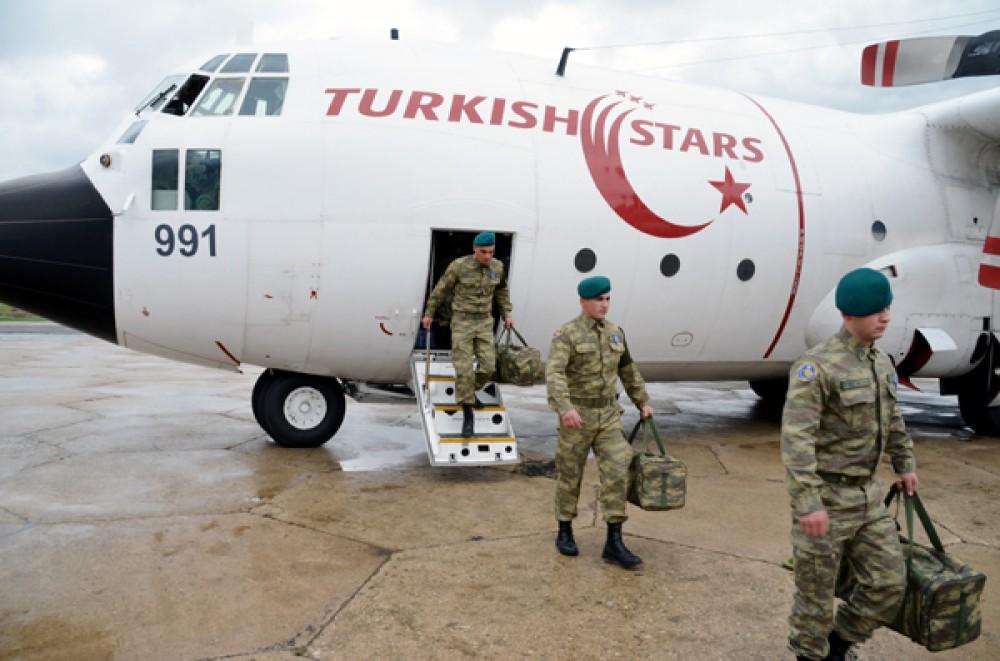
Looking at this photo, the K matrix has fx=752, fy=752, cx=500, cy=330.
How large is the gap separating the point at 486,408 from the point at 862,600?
4272 mm

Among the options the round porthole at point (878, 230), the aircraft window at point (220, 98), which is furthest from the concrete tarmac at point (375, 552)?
the aircraft window at point (220, 98)

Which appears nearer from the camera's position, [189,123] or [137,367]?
[189,123]

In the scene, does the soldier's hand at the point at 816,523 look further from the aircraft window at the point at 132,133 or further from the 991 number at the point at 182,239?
the aircraft window at the point at 132,133

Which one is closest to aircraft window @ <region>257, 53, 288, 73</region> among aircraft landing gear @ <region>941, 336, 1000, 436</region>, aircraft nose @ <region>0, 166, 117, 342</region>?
aircraft nose @ <region>0, 166, 117, 342</region>

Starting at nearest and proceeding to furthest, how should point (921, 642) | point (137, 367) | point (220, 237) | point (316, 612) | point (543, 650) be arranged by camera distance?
point (921, 642) → point (543, 650) → point (316, 612) → point (220, 237) → point (137, 367)

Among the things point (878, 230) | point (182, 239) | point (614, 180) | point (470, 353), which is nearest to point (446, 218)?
point (470, 353)

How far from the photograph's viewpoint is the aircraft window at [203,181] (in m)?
6.89

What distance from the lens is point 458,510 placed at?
239 inches

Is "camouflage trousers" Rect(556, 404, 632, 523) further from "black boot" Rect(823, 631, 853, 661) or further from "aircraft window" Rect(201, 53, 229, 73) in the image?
"aircraft window" Rect(201, 53, 229, 73)

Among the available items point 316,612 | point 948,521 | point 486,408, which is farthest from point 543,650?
point 948,521

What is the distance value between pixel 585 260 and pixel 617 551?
3383mm

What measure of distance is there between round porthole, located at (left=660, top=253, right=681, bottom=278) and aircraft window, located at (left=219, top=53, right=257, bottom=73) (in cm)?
458

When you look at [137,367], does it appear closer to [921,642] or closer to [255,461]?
[255,461]


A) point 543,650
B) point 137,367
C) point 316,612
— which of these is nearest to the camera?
point 543,650
